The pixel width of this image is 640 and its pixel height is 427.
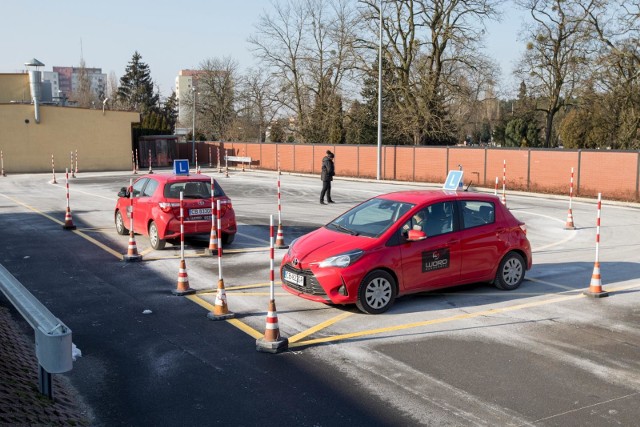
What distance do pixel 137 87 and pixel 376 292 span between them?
90639 millimetres

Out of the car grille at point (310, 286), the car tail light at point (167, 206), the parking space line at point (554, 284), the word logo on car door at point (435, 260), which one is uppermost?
the car tail light at point (167, 206)

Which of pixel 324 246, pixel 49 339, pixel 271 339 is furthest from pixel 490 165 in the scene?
pixel 49 339

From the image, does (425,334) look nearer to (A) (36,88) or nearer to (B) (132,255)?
(B) (132,255)

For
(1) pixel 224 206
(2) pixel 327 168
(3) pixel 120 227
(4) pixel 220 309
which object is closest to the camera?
(4) pixel 220 309

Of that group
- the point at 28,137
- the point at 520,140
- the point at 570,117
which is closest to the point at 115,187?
the point at 28,137

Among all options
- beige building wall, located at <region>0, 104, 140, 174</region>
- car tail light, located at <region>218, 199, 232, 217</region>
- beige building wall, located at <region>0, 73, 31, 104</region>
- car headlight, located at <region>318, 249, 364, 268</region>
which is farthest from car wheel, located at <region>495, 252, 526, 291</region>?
beige building wall, located at <region>0, 73, 31, 104</region>

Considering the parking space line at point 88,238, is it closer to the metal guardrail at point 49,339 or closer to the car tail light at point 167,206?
the car tail light at point 167,206

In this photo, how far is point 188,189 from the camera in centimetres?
1380

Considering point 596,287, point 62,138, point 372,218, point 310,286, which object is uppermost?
point 62,138

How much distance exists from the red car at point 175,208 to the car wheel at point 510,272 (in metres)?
5.91

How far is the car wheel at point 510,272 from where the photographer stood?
408 inches

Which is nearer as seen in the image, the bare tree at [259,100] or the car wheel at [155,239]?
the car wheel at [155,239]

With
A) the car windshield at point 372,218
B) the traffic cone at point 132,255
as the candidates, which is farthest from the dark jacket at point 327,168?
the car windshield at point 372,218

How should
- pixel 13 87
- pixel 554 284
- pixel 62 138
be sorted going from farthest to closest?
pixel 13 87
pixel 62 138
pixel 554 284
